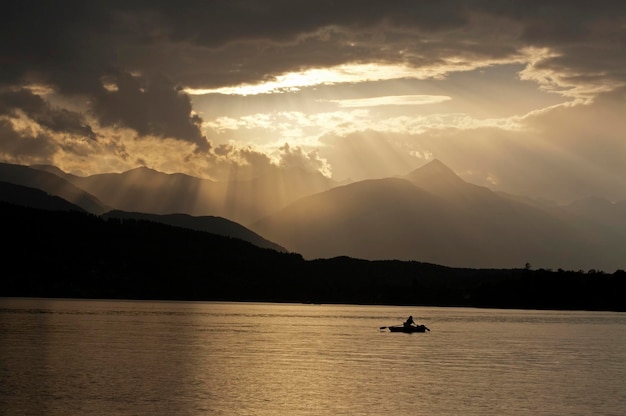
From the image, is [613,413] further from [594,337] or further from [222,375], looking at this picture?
[594,337]

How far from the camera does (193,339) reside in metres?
151

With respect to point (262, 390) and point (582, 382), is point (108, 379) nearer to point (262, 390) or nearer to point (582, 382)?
point (262, 390)

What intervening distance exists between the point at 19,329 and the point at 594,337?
11466 cm

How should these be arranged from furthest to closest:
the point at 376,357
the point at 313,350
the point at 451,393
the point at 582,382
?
the point at 313,350, the point at 376,357, the point at 582,382, the point at 451,393

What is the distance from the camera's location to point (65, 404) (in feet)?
245

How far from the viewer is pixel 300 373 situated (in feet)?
330

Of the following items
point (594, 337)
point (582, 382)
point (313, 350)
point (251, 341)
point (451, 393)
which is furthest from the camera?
point (594, 337)

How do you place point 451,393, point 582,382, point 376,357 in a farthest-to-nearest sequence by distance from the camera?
point 376,357
point 582,382
point 451,393

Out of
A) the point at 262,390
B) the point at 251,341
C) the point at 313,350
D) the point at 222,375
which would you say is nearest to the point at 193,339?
the point at 251,341

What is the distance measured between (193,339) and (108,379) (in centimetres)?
6009

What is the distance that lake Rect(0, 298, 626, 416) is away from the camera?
252ft

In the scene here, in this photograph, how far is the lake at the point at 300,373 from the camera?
76688mm

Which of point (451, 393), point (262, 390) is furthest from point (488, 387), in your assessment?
point (262, 390)

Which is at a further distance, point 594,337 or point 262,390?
point 594,337
